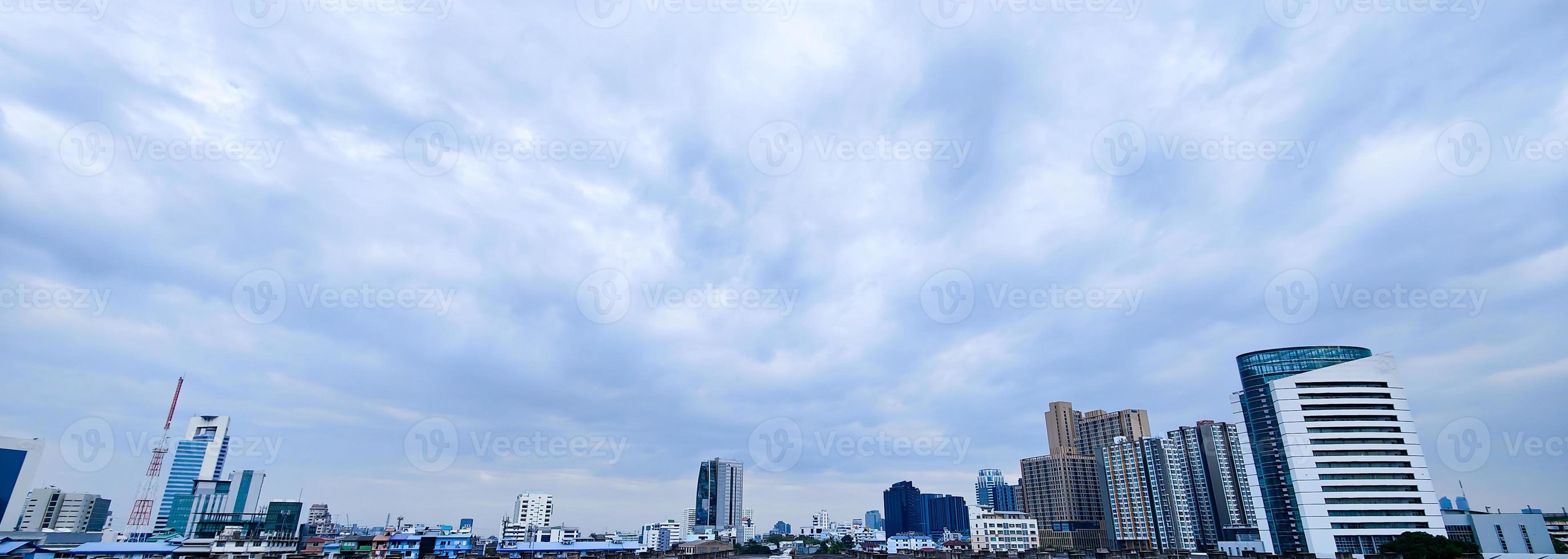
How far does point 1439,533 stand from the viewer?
77562 mm

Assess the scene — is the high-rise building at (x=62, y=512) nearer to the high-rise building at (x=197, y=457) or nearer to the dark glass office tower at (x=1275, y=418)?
the high-rise building at (x=197, y=457)

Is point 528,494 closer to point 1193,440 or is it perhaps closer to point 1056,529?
point 1056,529

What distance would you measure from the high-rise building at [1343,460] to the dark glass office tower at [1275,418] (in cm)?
17

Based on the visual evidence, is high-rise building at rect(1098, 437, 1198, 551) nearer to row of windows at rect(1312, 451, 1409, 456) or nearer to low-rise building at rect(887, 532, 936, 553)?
low-rise building at rect(887, 532, 936, 553)

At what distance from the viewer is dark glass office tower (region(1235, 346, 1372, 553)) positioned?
297ft

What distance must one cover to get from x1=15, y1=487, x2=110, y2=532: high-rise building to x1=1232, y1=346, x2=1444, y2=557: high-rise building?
197m

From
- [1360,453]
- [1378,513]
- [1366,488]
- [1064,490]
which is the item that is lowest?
[1378,513]

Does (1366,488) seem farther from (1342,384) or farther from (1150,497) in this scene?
(1150,497)

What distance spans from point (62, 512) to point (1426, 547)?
245 m

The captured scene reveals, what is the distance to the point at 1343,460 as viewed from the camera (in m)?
83.3

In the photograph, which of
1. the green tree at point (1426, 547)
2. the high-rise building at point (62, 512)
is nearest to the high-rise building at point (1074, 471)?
the green tree at point (1426, 547)

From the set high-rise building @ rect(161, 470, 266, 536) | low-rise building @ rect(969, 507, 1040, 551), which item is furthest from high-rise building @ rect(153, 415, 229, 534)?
low-rise building @ rect(969, 507, 1040, 551)

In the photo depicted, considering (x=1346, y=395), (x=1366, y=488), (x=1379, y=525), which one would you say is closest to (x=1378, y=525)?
(x=1379, y=525)

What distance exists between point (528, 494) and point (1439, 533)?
172008mm
